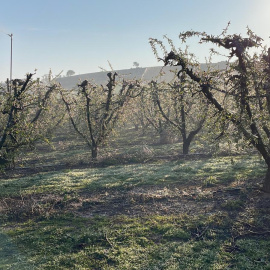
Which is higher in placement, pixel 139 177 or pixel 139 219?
pixel 139 177

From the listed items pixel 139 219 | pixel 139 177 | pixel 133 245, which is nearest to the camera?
pixel 133 245

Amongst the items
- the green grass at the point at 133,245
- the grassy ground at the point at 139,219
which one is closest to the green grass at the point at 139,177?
the grassy ground at the point at 139,219

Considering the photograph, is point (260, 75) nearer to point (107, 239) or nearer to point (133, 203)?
point (133, 203)

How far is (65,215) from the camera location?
10.8m

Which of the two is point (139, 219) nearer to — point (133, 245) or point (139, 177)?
point (133, 245)

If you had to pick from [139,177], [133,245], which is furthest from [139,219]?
[139,177]

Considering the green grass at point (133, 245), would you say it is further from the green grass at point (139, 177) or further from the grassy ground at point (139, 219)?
the green grass at point (139, 177)

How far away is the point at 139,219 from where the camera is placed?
1024 centimetres

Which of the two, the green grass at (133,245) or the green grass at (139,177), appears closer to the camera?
the green grass at (133,245)

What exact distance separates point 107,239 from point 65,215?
9.04 ft

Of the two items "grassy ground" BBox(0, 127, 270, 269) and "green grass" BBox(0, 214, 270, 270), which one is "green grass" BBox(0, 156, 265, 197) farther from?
"green grass" BBox(0, 214, 270, 270)

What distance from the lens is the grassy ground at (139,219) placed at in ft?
25.3

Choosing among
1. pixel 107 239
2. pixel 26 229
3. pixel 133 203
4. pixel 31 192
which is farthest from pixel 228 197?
pixel 31 192

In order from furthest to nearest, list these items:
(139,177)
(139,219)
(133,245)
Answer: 1. (139,177)
2. (139,219)
3. (133,245)
